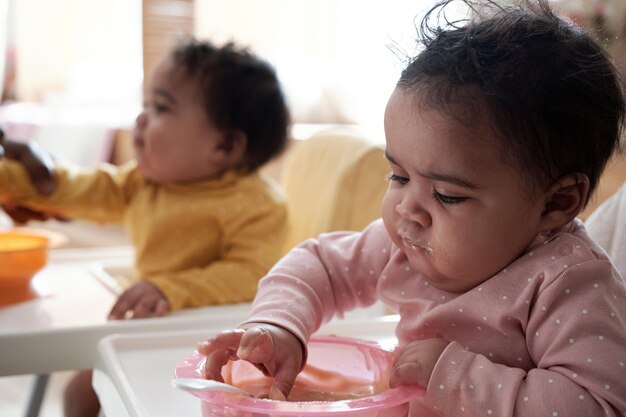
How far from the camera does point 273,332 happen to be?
0.65m

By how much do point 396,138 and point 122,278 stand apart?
799 millimetres

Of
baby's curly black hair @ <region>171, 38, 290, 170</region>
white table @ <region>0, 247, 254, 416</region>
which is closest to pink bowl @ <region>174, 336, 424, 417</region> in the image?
white table @ <region>0, 247, 254, 416</region>

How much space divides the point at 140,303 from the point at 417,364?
573mm

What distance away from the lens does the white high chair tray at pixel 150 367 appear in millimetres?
723

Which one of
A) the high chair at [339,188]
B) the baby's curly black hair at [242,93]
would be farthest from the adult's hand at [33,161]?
the high chair at [339,188]

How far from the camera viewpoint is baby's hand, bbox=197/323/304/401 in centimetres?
61

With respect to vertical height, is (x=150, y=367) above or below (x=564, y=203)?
below

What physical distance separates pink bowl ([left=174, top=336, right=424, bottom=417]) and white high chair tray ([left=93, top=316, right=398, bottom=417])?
32 millimetres

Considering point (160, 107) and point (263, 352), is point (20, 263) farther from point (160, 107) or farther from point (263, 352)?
point (263, 352)

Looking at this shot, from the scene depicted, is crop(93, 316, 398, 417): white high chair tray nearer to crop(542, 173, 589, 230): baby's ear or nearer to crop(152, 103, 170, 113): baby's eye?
crop(542, 173, 589, 230): baby's ear

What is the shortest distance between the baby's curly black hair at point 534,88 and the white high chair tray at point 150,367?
23cm

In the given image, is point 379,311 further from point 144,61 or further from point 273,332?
point 144,61

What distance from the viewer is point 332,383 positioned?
0.71 metres

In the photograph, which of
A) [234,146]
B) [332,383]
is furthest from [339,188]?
Answer: [332,383]
